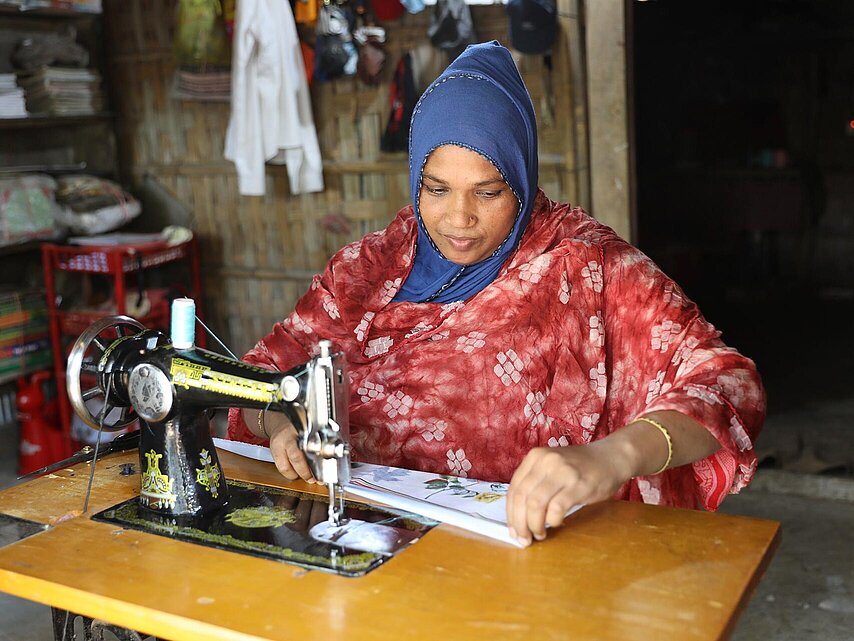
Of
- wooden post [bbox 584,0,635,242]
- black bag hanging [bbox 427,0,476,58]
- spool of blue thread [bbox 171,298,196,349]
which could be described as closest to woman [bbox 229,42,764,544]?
spool of blue thread [bbox 171,298,196,349]

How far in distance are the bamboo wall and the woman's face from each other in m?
2.57

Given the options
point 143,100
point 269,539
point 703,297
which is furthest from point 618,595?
point 703,297

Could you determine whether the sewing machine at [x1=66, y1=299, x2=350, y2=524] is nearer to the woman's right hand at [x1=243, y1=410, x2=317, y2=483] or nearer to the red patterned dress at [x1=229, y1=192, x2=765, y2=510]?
the woman's right hand at [x1=243, y1=410, x2=317, y2=483]

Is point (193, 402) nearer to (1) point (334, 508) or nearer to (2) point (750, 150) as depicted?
(1) point (334, 508)

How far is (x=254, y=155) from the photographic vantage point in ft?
15.1

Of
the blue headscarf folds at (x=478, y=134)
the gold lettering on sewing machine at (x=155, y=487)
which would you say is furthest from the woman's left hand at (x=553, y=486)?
the blue headscarf folds at (x=478, y=134)

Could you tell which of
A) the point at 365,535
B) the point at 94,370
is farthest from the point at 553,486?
the point at 94,370

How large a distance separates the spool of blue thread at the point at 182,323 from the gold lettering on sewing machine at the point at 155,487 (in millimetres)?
187

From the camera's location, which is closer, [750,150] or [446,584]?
[446,584]

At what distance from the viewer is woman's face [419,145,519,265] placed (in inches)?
74.8

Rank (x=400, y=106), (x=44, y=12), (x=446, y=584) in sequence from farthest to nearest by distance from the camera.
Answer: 1. (x=44, y=12)
2. (x=400, y=106)
3. (x=446, y=584)

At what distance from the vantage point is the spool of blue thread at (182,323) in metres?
1.63

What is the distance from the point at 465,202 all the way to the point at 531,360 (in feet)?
1.07

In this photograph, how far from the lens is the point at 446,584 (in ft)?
4.37
